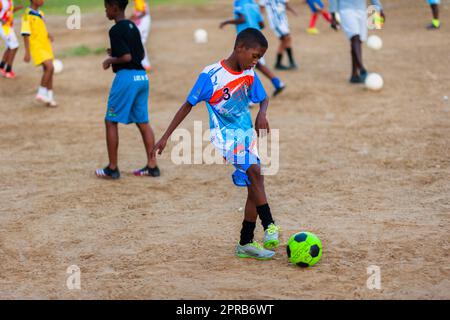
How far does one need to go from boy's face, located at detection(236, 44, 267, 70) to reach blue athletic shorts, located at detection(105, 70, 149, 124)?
2585 millimetres

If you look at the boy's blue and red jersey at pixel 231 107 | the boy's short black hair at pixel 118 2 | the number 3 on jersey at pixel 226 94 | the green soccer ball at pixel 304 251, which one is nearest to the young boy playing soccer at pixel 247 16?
the boy's short black hair at pixel 118 2

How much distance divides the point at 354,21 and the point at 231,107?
A: 6.90m

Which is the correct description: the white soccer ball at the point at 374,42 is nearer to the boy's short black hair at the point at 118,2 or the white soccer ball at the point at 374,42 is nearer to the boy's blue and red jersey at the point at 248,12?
the boy's blue and red jersey at the point at 248,12

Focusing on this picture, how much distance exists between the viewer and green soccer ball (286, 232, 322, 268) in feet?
17.8

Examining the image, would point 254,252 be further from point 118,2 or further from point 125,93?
point 118,2

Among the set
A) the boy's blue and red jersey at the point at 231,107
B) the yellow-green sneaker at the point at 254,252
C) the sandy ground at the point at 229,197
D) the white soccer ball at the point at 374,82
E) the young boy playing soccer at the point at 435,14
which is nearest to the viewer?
the sandy ground at the point at 229,197

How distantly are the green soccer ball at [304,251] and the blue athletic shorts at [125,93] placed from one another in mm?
3092

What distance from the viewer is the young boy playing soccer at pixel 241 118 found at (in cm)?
552

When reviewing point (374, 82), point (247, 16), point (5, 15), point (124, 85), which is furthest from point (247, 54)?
point (5, 15)

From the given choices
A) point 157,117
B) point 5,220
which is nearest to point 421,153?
point 157,117

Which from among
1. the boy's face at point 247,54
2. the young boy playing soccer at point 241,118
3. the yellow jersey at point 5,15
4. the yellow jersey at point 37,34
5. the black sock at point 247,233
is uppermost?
the yellow jersey at point 5,15

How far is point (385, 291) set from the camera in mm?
4996

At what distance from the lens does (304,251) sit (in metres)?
5.41
